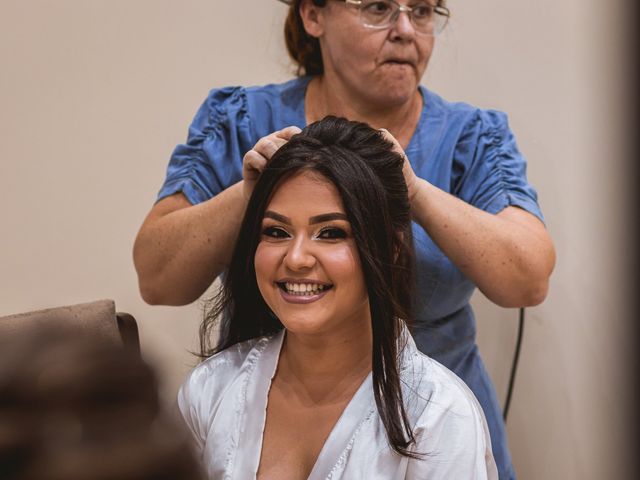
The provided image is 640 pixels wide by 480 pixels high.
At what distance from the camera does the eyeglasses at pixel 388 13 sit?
1536mm

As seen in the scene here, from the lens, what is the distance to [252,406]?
1.37m

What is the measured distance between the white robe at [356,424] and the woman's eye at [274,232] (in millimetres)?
197

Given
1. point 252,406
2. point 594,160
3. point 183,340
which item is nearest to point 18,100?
point 183,340

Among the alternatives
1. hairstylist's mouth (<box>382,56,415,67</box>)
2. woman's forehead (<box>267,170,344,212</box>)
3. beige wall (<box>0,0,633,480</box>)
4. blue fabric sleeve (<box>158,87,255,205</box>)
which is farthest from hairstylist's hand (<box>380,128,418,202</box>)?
beige wall (<box>0,0,633,480</box>)

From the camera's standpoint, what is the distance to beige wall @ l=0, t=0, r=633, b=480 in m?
2.09

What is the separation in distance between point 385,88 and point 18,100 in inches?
40.4

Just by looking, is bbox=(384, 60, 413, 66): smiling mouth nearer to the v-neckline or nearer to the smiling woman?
the smiling woman

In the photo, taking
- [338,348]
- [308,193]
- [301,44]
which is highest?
[301,44]

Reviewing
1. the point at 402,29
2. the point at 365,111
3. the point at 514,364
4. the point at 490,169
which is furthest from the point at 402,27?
the point at 514,364

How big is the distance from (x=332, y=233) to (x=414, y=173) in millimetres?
241

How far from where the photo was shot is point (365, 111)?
160cm

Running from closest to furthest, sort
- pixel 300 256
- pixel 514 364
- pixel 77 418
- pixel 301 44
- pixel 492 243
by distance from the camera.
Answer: pixel 77 418
pixel 300 256
pixel 492 243
pixel 301 44
pixel 514 364

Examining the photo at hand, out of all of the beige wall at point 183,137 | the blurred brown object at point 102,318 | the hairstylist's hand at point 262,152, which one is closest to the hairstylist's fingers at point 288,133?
the hairstylist's hand at point 262,152

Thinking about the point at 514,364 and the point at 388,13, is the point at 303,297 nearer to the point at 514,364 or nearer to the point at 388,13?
the point at 388,13
